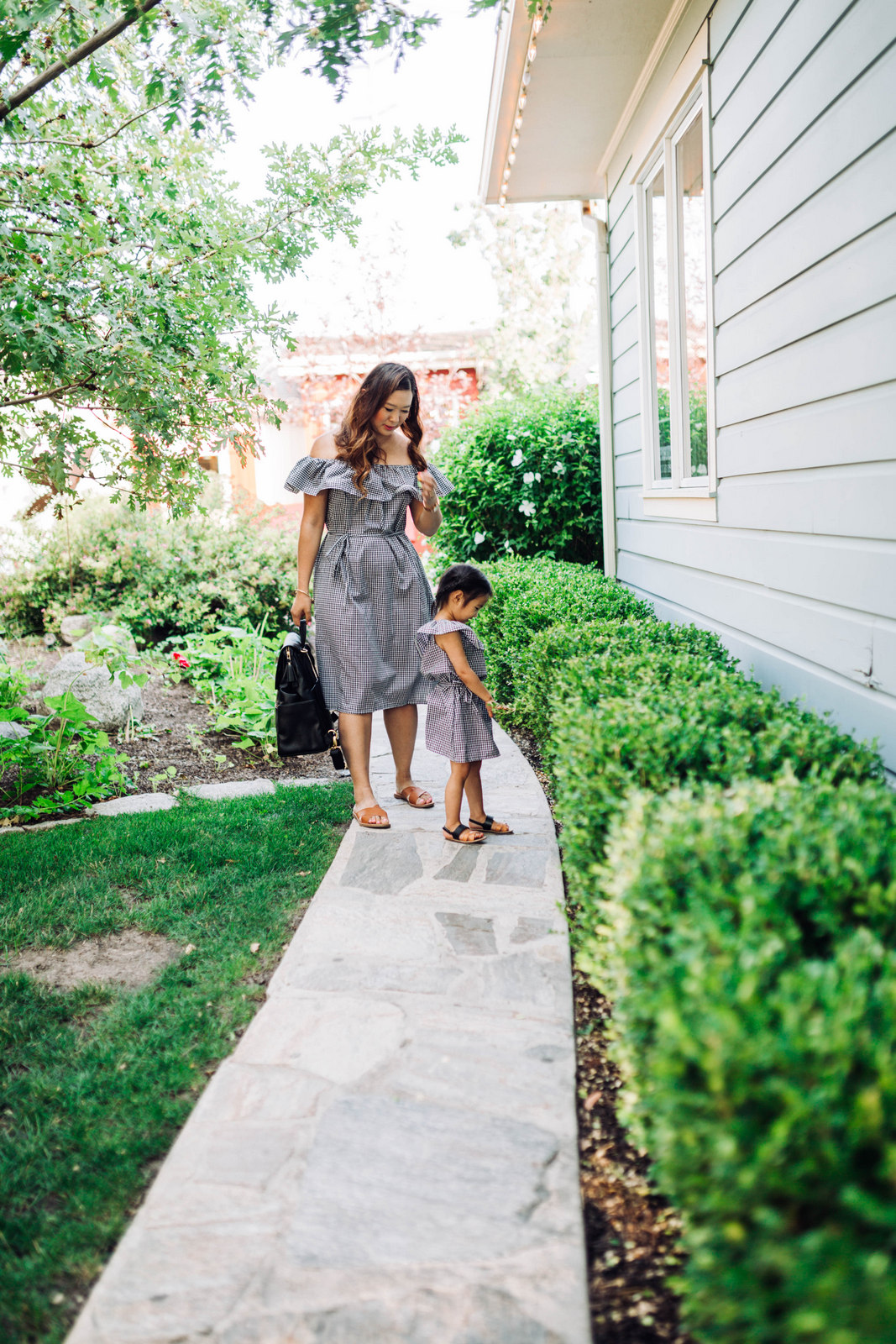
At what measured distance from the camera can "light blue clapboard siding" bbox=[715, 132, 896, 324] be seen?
2375 mm

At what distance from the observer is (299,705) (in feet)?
12.6

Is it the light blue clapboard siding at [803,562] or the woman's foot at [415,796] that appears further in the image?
the woman's foot at [415,796]

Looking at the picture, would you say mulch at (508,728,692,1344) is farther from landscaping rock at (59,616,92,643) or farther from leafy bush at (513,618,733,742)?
landscaping rock at (59,616,92,643)

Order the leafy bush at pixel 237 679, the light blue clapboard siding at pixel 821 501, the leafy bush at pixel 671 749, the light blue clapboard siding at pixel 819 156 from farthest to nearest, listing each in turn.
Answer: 1. the leafy bush at pixel 237 679
2. the light blue clapboard siding at pixel 821 501
3. the light blue clapboard siding at pixel 819 156
4. the leafy bush at pixel 671 749

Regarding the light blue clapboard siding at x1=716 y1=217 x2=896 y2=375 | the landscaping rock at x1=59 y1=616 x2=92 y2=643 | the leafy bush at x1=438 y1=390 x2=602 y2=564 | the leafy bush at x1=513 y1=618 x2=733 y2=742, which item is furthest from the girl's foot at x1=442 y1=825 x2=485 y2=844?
the landscaping rock at x1=59 y1=616 x2=92 y2=643

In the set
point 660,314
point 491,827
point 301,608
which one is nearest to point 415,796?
point 491,827

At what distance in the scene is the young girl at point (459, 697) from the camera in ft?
11.3

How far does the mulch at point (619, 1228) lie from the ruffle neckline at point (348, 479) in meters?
2.35


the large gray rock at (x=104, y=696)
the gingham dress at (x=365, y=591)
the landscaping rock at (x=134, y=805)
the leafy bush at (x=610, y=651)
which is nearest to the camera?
the leafy bush at (x=610, y=651)

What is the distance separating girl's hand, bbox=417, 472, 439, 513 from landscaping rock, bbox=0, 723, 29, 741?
7.57ft

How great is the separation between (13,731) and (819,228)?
4.24 m

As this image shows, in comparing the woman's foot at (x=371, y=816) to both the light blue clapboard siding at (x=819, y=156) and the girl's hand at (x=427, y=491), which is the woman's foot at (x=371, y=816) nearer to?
the girl's hand at (x=427, y=491)

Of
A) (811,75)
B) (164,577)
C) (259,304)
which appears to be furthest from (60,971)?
(164,577)

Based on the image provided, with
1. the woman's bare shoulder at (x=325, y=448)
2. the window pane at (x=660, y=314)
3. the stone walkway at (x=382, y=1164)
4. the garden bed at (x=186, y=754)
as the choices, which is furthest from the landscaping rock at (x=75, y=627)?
the stone walkway at (x=382, y=1164)
